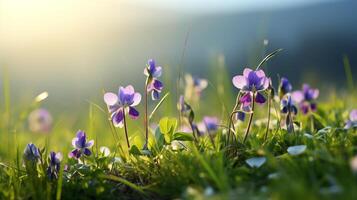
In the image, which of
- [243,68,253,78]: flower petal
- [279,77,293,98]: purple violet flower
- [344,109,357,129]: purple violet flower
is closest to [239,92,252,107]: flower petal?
[243,68,253,78]: flower petal

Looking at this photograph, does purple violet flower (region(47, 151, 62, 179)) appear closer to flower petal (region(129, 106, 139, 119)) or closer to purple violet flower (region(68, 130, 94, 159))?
purple violet flower (region(68, 130, 94, 159))

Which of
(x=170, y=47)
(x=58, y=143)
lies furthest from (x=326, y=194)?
(x=170, y=47)

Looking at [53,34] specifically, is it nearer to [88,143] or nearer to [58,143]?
[58,143]

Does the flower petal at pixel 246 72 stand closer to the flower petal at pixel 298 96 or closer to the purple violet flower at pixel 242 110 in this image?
the purple violet flower at pixel 242 110

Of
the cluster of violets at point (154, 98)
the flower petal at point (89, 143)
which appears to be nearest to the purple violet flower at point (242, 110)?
the cluster of violets at point (154, 98)

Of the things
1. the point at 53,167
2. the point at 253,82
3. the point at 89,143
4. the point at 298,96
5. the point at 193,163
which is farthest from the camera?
the point at 298,96

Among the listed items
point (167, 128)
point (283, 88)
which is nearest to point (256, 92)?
point (283, 88)

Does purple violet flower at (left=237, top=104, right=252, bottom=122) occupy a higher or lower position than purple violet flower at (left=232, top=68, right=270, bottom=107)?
lower

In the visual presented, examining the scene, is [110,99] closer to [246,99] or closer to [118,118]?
[118,118]
